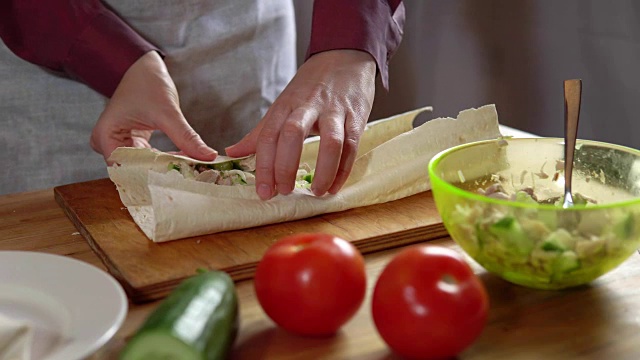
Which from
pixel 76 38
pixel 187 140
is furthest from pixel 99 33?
pixel 187 140

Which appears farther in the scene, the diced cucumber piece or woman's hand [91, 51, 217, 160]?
woman's hand [91, 51, 217, 160]

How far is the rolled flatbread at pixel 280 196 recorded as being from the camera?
4.66 ft

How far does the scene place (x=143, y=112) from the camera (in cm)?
180

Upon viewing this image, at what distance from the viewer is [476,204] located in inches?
43.8

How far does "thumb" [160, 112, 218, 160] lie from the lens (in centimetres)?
165

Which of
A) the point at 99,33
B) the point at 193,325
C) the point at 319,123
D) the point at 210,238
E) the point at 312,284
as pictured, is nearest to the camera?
the point at 193,325

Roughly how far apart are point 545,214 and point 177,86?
1317mm

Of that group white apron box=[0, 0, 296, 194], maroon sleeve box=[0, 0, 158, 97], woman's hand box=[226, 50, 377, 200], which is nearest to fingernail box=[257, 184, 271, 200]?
woman's hand box=[226, 50, 377, 200]

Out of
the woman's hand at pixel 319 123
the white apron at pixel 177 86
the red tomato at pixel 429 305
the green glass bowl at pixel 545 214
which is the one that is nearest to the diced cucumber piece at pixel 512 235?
the green glass bowl at pixel 545 214

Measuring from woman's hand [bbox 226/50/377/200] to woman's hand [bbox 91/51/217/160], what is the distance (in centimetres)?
16

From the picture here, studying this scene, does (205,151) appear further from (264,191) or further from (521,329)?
(521,329)

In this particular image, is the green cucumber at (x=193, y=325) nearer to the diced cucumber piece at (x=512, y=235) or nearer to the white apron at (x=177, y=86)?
the diced cucumber piece at (x=512, y=235)

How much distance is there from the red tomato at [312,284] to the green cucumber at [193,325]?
0.17 feet

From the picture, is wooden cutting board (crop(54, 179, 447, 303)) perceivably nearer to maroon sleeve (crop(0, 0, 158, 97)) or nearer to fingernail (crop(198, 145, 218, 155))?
fingernail (crop(198, 145, 218, 155))
